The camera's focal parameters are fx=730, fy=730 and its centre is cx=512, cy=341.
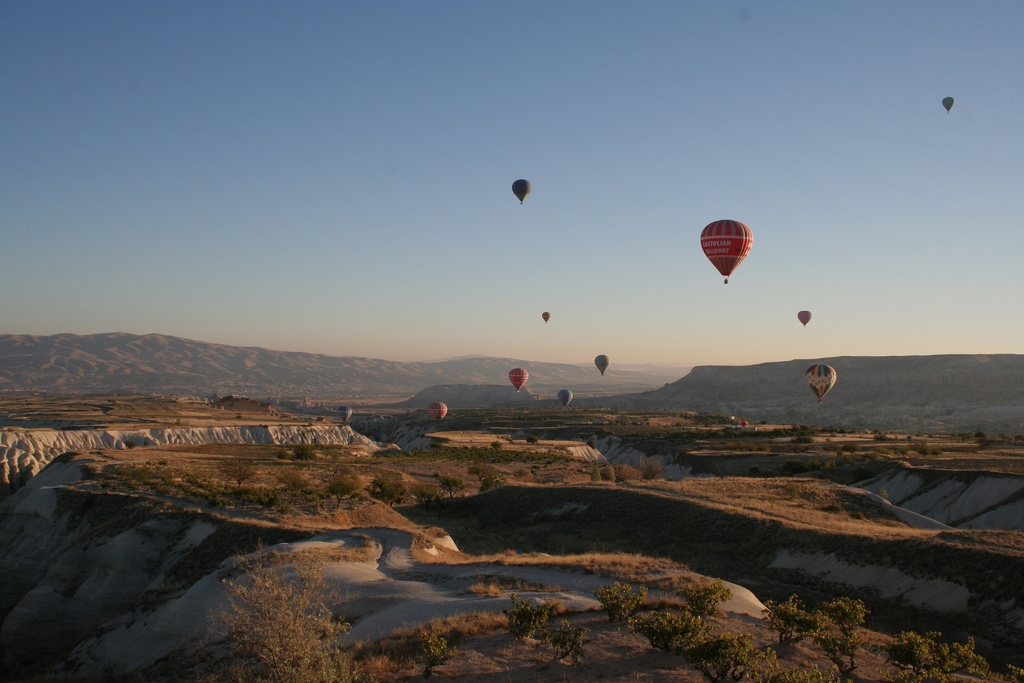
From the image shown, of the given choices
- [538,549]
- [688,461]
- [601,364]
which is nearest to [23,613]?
[538,549]

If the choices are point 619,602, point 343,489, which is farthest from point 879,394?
point 619,602

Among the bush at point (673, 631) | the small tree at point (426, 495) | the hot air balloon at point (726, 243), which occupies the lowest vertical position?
the small tree at point (426, 495)

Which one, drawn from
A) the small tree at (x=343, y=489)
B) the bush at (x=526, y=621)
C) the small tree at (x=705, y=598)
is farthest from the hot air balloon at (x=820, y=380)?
the bush at (x=526, y=621)

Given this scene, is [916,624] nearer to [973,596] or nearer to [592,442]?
[973,596]

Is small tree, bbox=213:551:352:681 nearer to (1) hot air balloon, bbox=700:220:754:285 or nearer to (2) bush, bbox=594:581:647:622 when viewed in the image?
(2) bush, bbox=594:581:647:622

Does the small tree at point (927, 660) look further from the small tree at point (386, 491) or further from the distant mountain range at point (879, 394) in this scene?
the distant mountain range at point (879, 394)

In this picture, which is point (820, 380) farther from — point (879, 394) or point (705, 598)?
point (879, 394)

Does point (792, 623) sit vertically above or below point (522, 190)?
below
